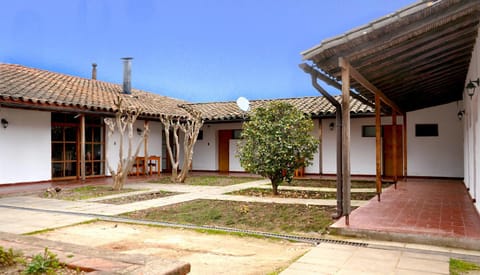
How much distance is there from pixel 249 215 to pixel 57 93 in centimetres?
909

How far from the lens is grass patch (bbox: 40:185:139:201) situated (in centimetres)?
956

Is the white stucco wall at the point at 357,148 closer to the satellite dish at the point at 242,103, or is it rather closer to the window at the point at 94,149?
the satellite dish at the point at 242,103

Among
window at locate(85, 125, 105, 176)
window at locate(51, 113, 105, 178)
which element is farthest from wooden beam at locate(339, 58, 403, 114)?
window at locate(85, 125, 105, 176)

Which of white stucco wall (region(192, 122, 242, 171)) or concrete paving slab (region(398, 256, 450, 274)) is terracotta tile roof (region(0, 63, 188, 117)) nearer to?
white stucco wall (region(192, 122, 242, 171))

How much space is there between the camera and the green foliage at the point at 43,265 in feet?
9.04

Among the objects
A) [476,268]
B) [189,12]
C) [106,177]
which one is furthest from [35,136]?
[189,12]

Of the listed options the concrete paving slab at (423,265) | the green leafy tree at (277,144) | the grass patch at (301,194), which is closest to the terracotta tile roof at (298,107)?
the green leafy tree at (277,144)

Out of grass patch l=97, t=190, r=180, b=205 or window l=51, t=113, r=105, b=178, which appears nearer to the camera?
grass patch l=97, t=190, r=180, b=205

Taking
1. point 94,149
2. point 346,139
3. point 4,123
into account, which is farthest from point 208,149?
point 346,139

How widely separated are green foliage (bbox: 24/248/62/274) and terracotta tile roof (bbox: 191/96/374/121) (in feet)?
38.0

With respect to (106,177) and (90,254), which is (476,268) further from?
(106,177)

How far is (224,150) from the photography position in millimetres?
18391

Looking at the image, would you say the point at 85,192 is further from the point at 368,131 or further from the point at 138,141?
the point at 368,131

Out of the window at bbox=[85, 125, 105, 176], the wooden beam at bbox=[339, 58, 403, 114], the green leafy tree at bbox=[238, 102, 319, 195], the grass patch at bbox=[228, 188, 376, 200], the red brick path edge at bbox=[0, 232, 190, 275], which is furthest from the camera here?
the window at bbox=[85, 125, 105, 176]
